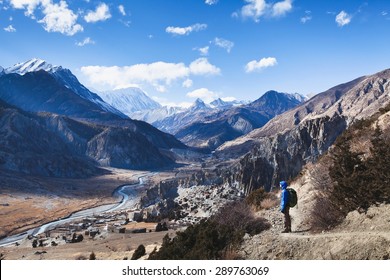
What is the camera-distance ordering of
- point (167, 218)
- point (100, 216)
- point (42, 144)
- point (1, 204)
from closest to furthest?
point (167, 218) → point (100, 216) → point (1, 204) → point (42, 144)

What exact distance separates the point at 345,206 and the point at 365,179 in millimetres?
1211

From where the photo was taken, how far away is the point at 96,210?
9106 cm

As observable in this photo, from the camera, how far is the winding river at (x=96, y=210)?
64125 millimetres

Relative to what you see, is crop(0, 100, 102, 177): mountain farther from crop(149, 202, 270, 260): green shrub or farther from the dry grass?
crop(149, 202, 270, 260): green shrub

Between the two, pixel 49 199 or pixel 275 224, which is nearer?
pixel 275 224

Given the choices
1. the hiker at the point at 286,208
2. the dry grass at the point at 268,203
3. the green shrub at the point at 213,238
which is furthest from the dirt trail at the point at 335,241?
the dry grass at the point at 268,203

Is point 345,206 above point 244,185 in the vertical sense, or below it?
above

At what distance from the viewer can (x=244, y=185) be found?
5788cm

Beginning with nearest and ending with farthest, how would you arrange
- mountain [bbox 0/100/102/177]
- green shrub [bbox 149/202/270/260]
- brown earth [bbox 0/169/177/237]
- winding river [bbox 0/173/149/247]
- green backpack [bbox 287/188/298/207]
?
green shrub [bbox 149/202/270/260]
green backpack [bbox 287/188/298/207]
winding river [bbox 0/173/149/247]
brown earth [bbox 0/169/177/237]
mountain [bbox 0/100/102/177]

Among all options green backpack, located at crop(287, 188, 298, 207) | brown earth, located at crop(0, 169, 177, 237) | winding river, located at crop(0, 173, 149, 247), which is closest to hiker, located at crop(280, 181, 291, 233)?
green backpack, located at crop(287, 188, 298, 207)

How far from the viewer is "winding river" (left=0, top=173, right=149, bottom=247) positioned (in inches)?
2525

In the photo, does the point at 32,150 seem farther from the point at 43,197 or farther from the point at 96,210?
the point at 96,210

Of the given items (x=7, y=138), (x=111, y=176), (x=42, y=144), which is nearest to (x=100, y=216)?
(x=111, y=176)
